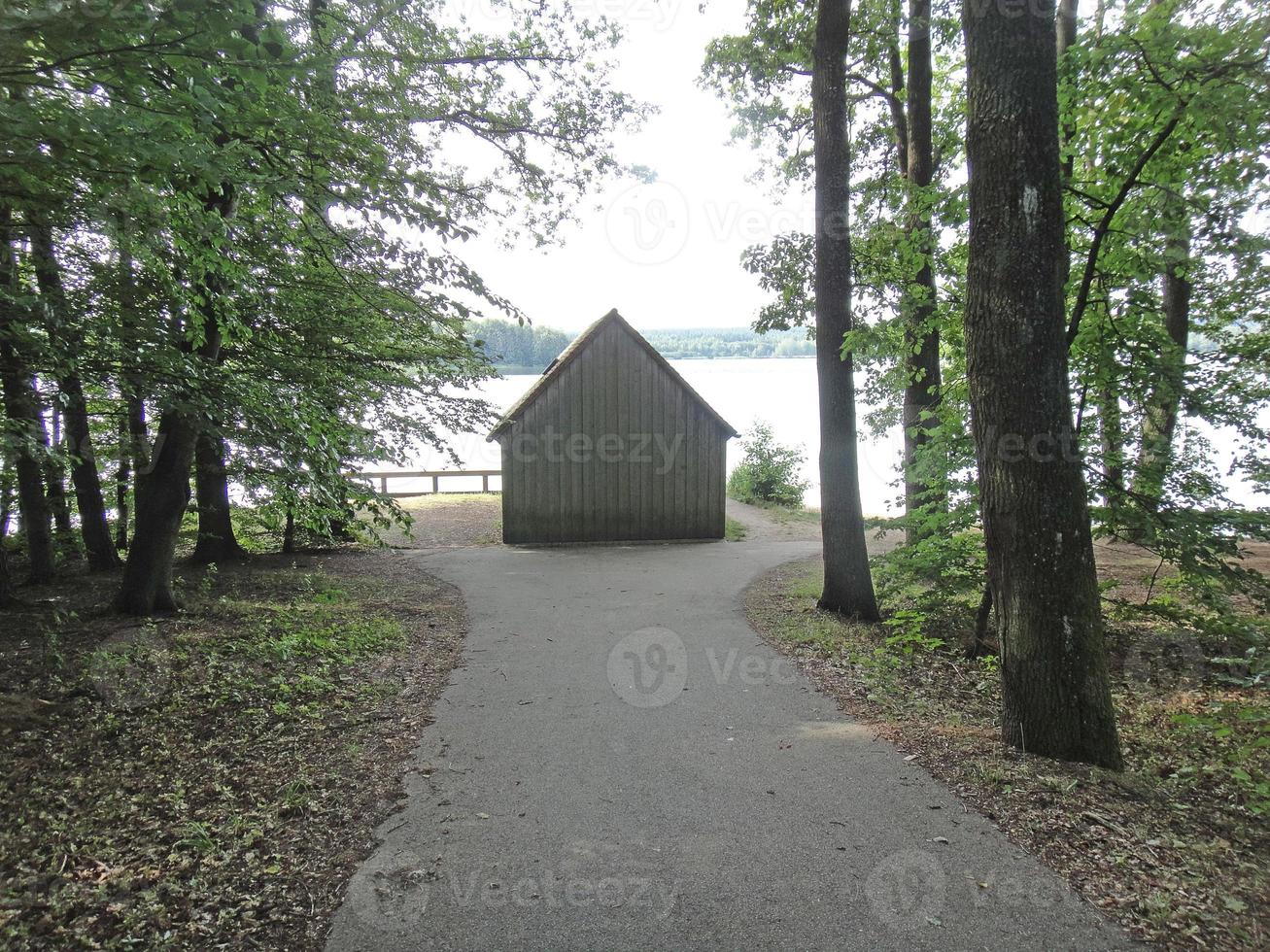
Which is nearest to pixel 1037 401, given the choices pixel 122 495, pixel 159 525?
pixel 159 525

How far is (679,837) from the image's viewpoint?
409cm

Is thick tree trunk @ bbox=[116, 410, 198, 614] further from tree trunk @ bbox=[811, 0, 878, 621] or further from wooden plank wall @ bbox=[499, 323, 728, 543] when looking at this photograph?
wooden plank wall @ bbox=[499, 323, 728, 543]

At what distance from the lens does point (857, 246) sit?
12.8 m

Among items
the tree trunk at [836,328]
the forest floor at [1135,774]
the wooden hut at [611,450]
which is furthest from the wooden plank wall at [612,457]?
the forest floor at [1135,774]

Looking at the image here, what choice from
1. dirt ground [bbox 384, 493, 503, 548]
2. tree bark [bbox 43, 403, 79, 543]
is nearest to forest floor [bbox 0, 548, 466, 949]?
tree bark [bbox 43, 403, 79, 543]

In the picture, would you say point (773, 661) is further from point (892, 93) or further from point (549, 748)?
point (892, 93)

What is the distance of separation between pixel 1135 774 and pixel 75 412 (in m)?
11.6

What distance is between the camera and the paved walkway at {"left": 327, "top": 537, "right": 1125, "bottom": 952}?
328 centimetres

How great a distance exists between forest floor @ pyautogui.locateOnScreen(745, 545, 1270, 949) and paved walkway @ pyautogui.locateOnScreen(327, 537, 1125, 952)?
0.87 feet

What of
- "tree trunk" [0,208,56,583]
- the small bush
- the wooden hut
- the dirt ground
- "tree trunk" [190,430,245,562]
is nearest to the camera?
"tree trunk" [0,208,56,583]

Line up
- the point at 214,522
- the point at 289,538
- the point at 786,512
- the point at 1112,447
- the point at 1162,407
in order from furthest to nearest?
1. the point at 786,512
2. the point at 289,538
3. the point at 214,522
4. the point at 1112,447
5. the point at 1162,407

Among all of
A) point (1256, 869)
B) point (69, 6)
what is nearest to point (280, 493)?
point (69, 6)

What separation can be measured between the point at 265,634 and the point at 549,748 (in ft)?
14.0

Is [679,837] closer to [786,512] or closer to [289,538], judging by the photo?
[289,538]
